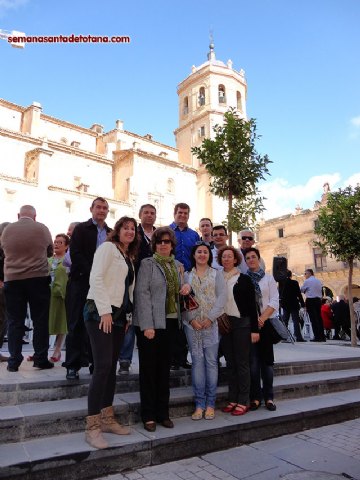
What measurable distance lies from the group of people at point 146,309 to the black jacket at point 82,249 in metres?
0.01

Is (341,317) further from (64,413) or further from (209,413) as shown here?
(64,413)

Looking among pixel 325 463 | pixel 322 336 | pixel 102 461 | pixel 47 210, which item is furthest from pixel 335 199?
pixel 47 210

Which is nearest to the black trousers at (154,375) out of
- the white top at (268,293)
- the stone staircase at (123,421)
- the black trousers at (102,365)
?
the stone staircase at (123,421)

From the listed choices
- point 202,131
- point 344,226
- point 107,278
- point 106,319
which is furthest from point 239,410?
A: point 202,131

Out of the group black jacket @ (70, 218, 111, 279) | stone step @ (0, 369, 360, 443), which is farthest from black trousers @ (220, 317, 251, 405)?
black jacket @ (70, 218, 111, 279)

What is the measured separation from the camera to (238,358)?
14.7 ft

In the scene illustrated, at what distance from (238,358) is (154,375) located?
1.20m

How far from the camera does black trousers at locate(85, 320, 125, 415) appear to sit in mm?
3373

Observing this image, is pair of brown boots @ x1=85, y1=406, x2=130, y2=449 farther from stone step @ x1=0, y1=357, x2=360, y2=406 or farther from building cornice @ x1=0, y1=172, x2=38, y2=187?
building cornice @ x1=0, y1=172, x2=38, y2=187

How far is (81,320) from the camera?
4.45 metres

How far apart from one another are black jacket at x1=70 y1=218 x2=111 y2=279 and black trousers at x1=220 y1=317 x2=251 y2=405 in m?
1.93

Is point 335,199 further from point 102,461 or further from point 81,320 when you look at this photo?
point 102,461

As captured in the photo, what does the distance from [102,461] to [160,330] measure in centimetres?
128

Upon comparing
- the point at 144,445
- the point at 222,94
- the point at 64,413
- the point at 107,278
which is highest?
the point at 222,94
